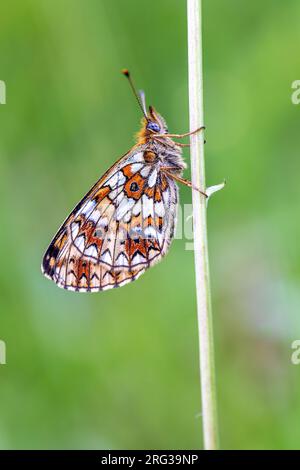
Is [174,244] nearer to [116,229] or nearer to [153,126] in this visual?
[116,229]

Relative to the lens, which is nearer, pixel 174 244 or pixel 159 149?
pixel 159 149

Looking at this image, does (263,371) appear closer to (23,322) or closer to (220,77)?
(23,322)

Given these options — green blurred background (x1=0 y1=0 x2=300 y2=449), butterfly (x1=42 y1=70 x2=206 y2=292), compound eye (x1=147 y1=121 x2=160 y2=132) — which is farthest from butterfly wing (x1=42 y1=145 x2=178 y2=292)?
green blurred background (x1=0 y1=0 x2=300 y2=449)

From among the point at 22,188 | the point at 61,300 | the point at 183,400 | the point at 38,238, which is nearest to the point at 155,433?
the point at 183,400

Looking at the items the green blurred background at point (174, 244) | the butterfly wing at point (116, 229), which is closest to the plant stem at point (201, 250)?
the butterfly wing at point (116, 229)

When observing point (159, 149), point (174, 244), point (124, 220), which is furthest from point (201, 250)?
point (174, 244)

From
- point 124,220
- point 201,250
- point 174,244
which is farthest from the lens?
point 174,244
